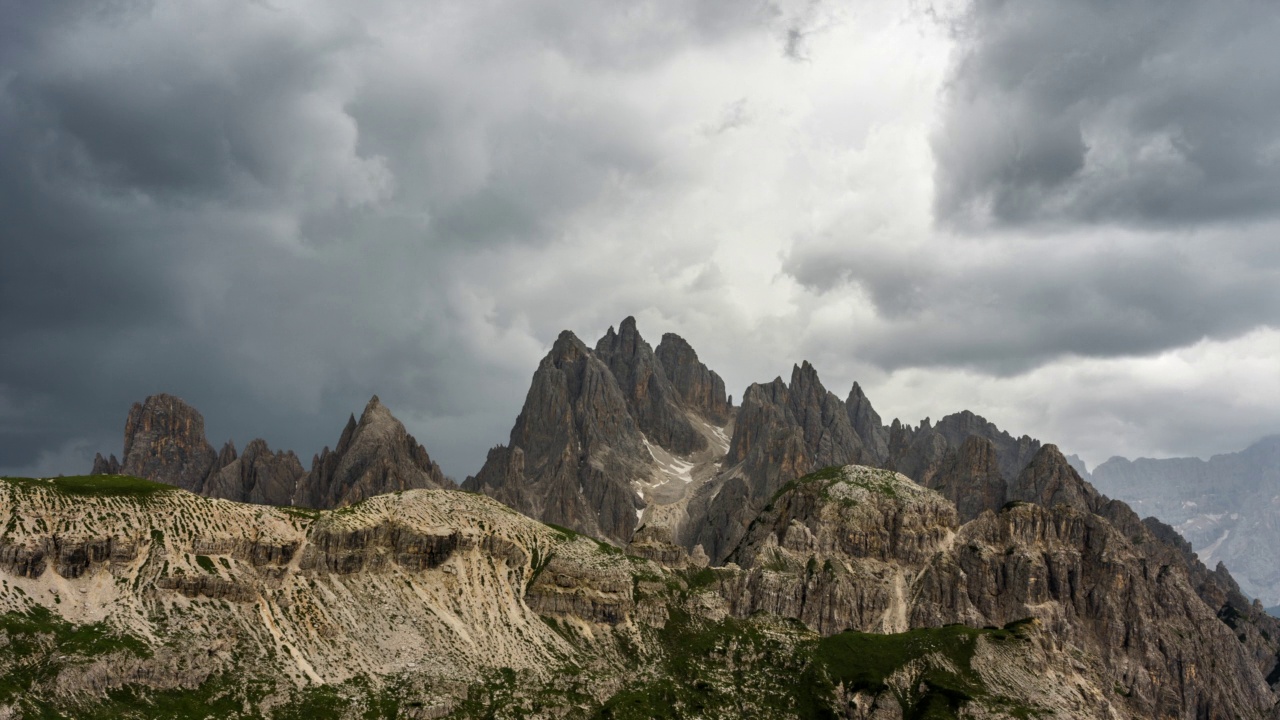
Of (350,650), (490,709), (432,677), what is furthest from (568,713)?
(350,650)

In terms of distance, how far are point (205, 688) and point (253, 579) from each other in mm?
31060

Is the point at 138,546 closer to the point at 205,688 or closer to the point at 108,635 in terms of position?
the point at 108,635

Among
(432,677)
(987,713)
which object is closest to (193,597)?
(432,677)

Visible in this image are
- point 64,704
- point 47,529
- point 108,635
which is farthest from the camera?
point 47,529

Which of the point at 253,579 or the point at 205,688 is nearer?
the point at 205,688

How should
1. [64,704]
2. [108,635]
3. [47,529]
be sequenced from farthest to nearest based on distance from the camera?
[47,529], [108,635], [64,704]

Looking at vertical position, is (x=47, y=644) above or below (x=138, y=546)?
below

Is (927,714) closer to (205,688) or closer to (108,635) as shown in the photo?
(205,688)

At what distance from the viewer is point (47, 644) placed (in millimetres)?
158625

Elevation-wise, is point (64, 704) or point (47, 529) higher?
point (47, 529)

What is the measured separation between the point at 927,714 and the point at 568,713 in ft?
245

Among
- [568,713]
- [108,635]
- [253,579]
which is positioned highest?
[253,579]

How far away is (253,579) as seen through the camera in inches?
7741

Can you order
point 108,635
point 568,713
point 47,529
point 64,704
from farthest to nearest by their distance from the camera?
1. point 568,713
2. point 47,529
3. point 108,635
4. point 64,704
